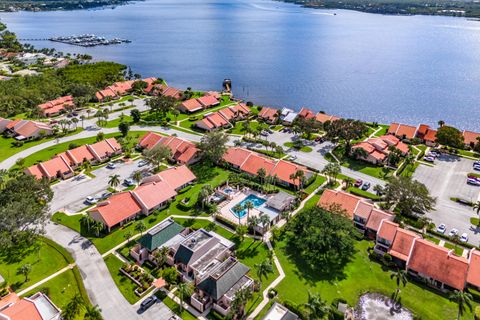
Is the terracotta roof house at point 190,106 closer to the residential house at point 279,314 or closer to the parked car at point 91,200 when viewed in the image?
the parked car at point 91,200

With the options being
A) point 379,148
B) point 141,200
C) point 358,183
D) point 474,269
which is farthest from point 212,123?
point 474,269

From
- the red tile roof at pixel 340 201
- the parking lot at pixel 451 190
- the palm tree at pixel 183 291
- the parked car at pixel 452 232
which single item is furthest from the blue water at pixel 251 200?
the parked car at pixel 452 232

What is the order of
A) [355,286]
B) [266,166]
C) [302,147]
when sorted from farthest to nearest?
[302,147]
[266,166]
[355,286]

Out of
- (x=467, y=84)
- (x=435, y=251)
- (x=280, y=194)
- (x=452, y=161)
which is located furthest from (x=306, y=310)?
(x=467, y=84)

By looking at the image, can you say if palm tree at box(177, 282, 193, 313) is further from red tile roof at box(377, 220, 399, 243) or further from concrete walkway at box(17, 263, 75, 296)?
red tile roof at box(377, 220, 399, 243)

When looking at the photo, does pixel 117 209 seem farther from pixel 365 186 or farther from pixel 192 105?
pixel 192 105

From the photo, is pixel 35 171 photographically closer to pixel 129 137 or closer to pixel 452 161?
pixel 129 137
